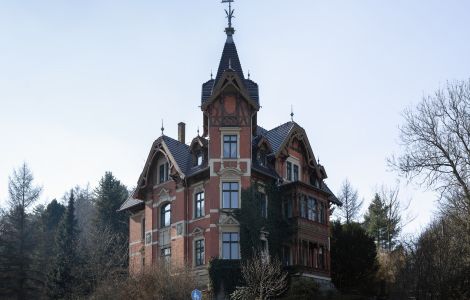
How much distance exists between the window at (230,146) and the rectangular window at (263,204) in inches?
117

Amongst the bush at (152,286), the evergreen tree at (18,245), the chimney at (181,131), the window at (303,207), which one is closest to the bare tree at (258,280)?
the bush at (152,286)

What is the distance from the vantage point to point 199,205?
41.8 meters

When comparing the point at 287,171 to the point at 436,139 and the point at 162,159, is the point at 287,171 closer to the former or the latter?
the point at 162,159

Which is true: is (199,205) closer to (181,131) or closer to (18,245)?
(181,131)

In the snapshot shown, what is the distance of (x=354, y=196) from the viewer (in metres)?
72.2

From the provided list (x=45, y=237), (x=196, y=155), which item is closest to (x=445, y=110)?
(x=196, y=155)

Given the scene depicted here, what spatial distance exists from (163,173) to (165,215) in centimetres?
283

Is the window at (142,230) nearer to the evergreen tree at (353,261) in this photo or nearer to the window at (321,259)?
the window at (321,259)

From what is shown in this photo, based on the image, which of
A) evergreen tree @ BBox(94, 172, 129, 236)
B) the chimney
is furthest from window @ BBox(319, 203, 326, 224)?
evergreen tree @ BBox(94, 172, 129, 236)

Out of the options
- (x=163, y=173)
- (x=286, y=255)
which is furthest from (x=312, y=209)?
(x=163, y=173)

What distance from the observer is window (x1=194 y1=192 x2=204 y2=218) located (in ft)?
136

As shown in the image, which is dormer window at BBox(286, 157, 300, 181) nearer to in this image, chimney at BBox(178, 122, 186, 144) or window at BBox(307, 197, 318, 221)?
window at BBox(307, 197, 318, 221)

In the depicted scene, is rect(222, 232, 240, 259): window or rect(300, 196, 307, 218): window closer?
rect(222, 232, 240, 259): window

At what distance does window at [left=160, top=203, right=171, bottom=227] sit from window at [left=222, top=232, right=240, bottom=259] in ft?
17.7
